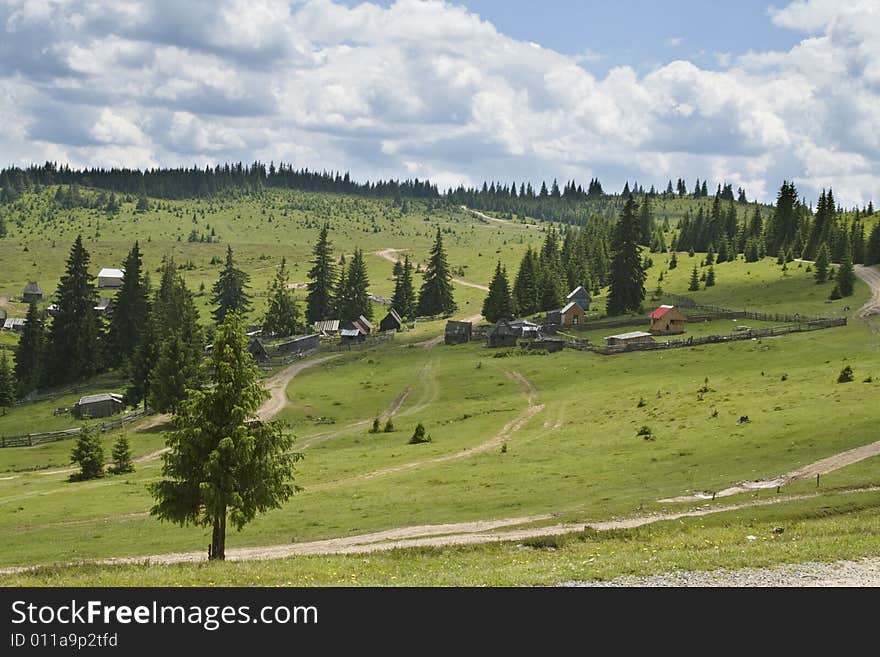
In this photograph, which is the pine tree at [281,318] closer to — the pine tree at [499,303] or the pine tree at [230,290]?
the pine tree at [230,290]

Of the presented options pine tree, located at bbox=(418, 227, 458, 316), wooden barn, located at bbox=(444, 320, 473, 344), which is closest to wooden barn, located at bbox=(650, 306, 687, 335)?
wooden barn, located at bbox=(444, 320, 473, 344)

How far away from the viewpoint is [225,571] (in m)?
25.8

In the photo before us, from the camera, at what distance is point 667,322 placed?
109 meters

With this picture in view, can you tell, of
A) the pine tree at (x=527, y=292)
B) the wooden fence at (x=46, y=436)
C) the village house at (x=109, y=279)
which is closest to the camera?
the wooden fence at (x=46, y=436)

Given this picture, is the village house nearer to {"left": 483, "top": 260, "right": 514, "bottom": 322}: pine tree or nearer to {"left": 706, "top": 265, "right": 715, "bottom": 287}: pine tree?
{"left": 483, "top": 260, "right": 514, "bottom": 322}: pine tree

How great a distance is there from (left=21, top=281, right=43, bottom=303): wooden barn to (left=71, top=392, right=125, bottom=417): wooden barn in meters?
102

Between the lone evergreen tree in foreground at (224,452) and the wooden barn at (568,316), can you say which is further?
the wooden barn at (568,316)

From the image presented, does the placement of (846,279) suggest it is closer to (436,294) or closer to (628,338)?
(628,338)

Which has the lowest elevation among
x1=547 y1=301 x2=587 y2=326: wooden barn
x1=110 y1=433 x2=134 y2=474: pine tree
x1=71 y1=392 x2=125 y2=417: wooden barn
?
x1=71 y1=392 x2=125 y2=417: wooden barn

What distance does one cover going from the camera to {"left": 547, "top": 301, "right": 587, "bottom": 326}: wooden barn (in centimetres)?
12269

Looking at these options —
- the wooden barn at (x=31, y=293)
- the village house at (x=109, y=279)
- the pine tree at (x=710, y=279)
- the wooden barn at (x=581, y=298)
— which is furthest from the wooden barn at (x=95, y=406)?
the village house at (x=109, y=279)

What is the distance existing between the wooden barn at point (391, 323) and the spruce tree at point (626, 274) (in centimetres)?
3468

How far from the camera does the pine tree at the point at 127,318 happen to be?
116 m

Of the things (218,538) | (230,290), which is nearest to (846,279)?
(230,290)
